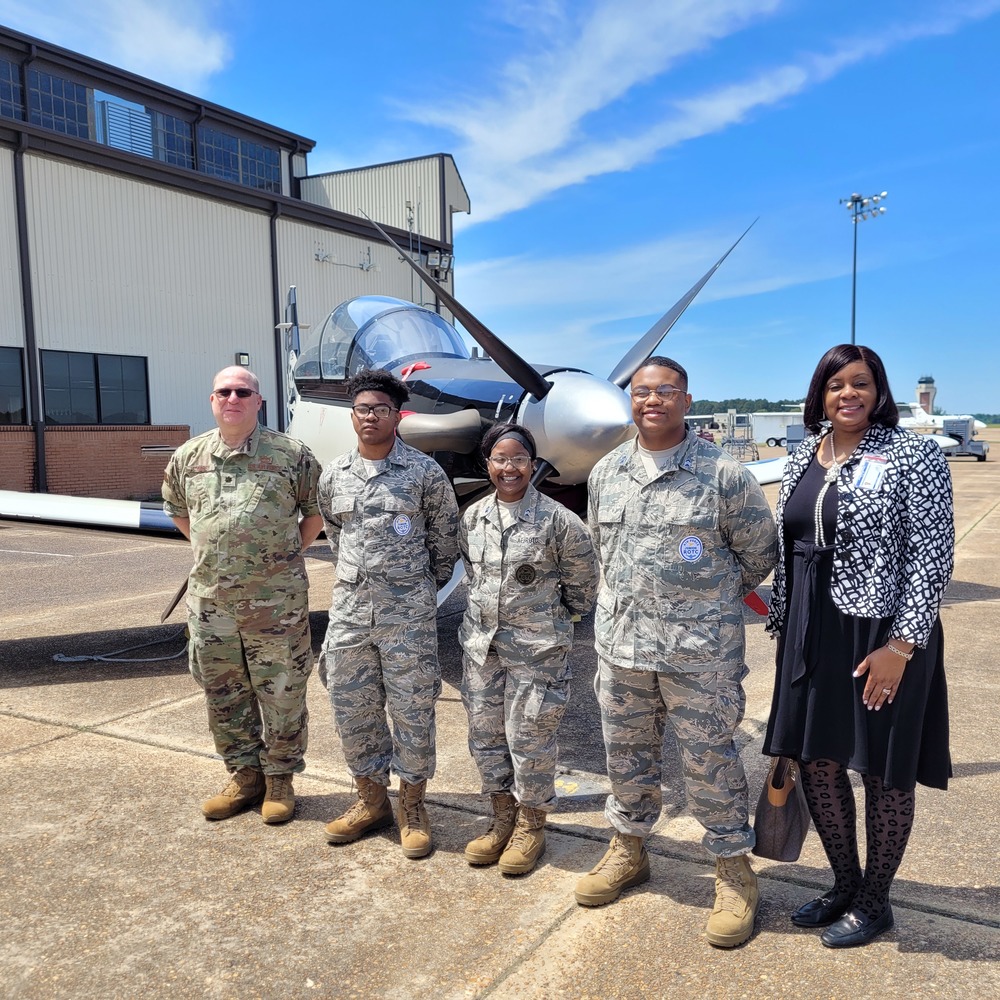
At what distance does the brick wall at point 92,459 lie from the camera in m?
17.0

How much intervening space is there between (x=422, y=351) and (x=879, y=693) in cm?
446

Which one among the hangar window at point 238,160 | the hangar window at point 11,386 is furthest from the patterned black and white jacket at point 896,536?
the hangar window at point 238,160

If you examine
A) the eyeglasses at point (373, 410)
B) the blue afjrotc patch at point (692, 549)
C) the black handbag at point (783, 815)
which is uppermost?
the eyeglasses at point (373, 410)

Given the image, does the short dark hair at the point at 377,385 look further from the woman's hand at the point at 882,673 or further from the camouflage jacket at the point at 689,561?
the woman's hand at the point at 882,673

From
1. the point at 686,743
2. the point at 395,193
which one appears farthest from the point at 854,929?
the point at 395,193

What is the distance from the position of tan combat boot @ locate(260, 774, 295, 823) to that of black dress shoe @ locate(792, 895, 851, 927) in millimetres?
2000

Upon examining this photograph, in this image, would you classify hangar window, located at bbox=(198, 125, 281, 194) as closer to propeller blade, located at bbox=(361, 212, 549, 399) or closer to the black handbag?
propeller blade, located at bbox=(361, 212, 549, 399)

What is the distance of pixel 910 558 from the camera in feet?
8.05

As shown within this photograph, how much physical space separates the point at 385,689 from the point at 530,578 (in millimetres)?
784

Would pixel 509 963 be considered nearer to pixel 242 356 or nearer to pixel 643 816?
pixel 643 816

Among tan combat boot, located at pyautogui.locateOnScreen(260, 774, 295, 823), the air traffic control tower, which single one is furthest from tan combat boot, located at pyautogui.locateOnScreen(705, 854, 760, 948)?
the air traffic control tower

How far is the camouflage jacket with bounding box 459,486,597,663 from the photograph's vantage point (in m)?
3.06

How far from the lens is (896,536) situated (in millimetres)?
2482

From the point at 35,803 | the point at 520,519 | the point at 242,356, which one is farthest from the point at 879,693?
the point at 242,356
